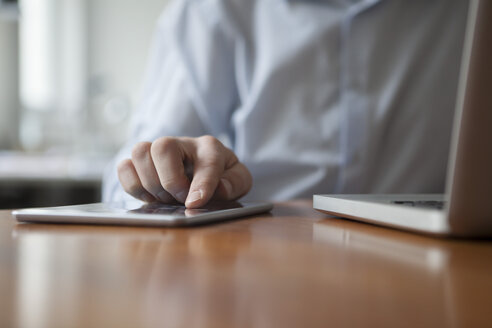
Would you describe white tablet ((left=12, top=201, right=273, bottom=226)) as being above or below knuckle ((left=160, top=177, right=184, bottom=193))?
below

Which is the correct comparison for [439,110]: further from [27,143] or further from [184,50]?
[27,143]

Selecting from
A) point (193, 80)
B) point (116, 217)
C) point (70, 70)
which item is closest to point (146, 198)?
Answer: point (116, 217)

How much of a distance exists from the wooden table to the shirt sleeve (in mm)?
649

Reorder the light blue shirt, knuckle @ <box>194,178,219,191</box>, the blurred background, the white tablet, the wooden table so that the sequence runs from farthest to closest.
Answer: the blurred background, the light blue shirt, knuckle @ <box>194,178,219,191</box>, the white tablet, the wooden table

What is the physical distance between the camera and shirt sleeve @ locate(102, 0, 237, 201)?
101cm

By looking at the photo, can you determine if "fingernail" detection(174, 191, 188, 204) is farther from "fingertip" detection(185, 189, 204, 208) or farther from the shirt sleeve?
the shirt sleeve

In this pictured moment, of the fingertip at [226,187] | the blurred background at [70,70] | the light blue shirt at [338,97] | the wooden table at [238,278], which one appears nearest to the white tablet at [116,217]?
the wooden table at [238,278]

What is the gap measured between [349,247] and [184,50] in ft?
2.67

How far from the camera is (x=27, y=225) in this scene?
0.39m

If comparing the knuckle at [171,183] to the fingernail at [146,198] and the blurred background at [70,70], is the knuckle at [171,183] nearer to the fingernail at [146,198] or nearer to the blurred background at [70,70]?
the fingernail at [146,198]

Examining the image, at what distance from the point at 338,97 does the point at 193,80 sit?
29cm

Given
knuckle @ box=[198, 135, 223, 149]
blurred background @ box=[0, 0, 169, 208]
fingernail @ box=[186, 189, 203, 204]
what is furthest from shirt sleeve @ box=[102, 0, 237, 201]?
blurred background @ box=[0, 0, 169, 208]

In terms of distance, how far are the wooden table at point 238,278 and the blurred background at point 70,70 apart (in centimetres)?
341

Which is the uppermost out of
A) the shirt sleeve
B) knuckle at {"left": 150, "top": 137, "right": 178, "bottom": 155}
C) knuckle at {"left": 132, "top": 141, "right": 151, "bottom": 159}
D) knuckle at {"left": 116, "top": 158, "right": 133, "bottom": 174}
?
the shirt sleeve
